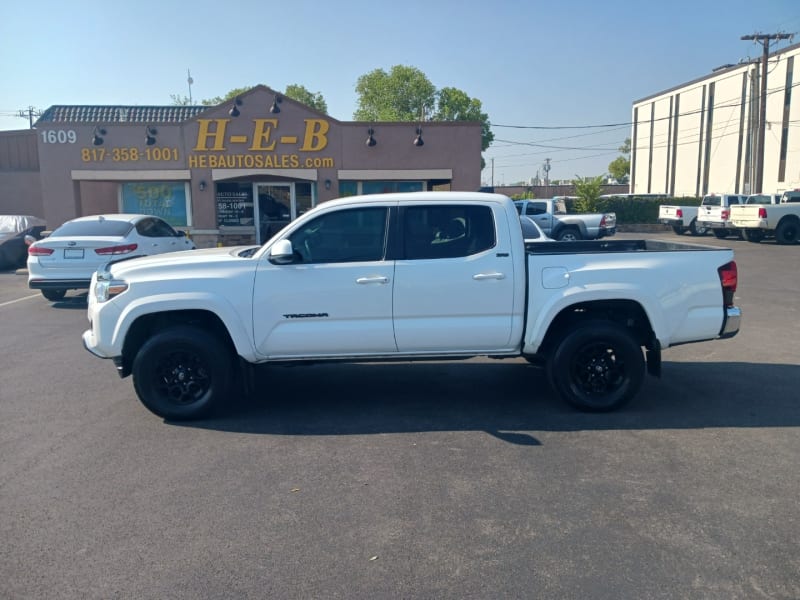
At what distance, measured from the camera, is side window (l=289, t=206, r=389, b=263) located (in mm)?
5918

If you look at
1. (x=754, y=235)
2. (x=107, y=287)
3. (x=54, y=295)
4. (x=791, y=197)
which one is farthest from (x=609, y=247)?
(x=791, y=197)

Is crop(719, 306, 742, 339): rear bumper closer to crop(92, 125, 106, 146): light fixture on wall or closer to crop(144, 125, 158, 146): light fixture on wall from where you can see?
crop(144, 125, 158, 146): light fixture on wall

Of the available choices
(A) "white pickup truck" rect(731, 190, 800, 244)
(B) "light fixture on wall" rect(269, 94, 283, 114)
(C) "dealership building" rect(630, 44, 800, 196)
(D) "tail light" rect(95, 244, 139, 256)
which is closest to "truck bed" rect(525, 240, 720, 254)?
(D) "tail light" rect(95, 244, 139, 256)

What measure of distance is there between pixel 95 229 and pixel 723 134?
5101 centimetres

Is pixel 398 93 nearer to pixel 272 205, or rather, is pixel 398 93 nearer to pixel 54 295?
pixel 272 205

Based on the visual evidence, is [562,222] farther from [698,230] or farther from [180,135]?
[180,135]

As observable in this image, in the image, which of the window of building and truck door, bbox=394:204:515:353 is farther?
the window of building

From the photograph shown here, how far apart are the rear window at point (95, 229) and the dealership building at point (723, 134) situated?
3232cm

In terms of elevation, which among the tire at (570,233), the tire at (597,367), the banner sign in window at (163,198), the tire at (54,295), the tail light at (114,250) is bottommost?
the tire at (54,295)

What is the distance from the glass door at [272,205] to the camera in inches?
827

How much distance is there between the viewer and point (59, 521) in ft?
13.5

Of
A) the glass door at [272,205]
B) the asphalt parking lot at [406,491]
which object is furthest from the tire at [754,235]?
the asphalt parking lot at [406,491]

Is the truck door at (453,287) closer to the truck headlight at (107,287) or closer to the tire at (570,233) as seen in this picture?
the truck headlight at (107,287)

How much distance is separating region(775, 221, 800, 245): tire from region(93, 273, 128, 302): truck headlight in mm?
26090
